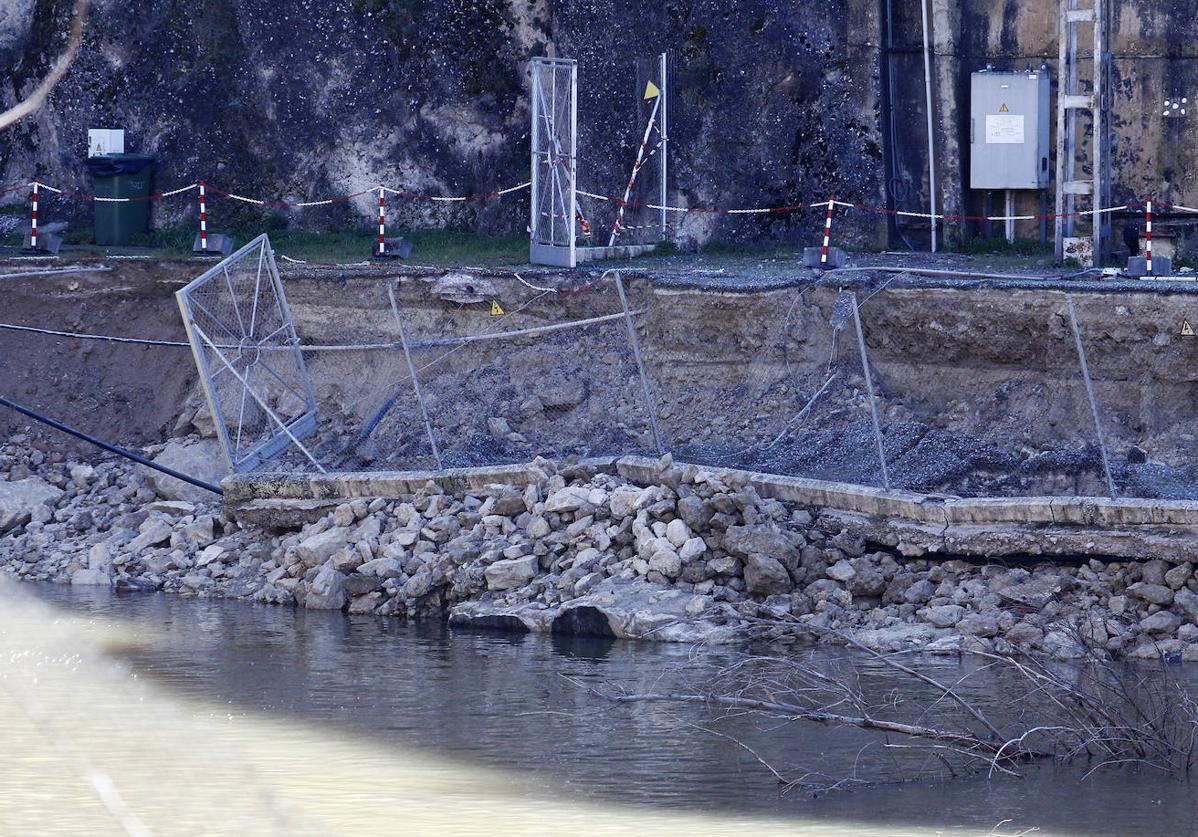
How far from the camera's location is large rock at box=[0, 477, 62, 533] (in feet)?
61.3

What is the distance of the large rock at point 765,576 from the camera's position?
14.7 metres

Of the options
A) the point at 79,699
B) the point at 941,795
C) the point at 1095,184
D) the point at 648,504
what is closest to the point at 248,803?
the point at 79,699

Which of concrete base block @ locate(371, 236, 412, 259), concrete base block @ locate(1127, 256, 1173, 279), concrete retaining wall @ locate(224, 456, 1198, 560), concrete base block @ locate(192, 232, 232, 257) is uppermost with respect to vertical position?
concrete base block @ locate(192, 232, 232, 257)

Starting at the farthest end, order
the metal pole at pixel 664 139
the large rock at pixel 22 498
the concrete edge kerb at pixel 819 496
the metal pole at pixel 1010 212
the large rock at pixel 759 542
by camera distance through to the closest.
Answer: the metal pole at pixel 664 139 → the metal pole at pixel 1010 212 → the large rock at pixel 22 498 → the large rock at pixel 759 542 → the concrete edge kerb at pixel 819 496

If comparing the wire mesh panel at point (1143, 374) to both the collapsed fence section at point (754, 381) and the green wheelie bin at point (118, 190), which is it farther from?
the green wheelie bin at point (118, 190)

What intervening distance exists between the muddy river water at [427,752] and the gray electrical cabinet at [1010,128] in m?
10.5

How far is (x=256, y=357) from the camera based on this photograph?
62.3 ft

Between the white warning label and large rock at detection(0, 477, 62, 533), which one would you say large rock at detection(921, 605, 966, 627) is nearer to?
the white warning label

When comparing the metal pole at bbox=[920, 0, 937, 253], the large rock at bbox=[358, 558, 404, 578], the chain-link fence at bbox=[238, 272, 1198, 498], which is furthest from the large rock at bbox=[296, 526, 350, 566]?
the metal pole at bbox=[920, 0, 937, 253]

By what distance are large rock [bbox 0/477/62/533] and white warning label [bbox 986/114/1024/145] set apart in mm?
12393

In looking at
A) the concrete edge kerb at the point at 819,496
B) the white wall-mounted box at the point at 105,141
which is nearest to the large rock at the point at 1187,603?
the concrete edge kerb at the point at 819,496

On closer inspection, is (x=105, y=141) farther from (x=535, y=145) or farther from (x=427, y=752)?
(x=427, y=752)

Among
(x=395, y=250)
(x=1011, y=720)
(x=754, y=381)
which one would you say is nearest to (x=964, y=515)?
(x=1011, y=720)

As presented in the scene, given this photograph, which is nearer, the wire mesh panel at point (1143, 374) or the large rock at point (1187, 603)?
the large rock at point (1187, 603)
